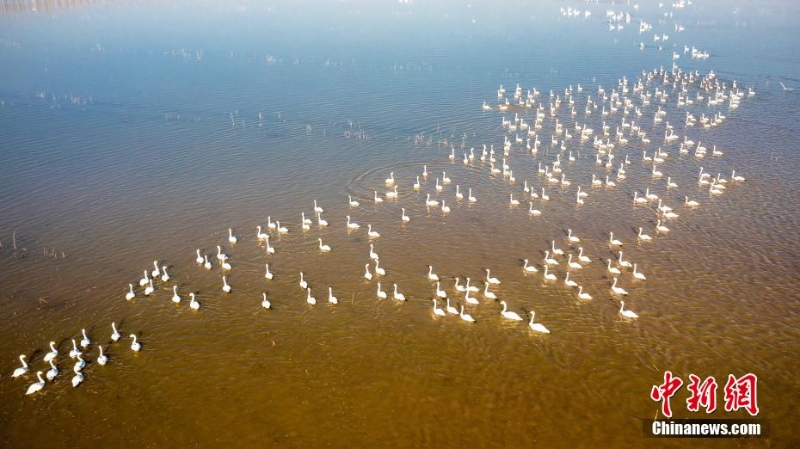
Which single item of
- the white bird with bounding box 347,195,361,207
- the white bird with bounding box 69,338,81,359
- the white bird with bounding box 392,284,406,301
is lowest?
the white bird with bounding box 392,284,406,301

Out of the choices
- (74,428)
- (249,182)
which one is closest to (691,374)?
(74,428)

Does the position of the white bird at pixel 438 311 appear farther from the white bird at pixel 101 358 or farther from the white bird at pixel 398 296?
the white bird at pixel 101 358

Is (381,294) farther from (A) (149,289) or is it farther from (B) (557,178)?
(B) (557,178)

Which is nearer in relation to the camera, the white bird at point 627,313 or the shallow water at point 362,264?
the shallow water at point 362,264

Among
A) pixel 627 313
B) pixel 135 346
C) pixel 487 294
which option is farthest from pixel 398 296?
pixel 135 346

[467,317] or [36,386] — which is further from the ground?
[36,386]

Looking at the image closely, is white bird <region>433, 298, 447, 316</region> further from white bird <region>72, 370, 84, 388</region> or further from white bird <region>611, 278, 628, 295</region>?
white bird <region>72, 370, 84, 388</region>

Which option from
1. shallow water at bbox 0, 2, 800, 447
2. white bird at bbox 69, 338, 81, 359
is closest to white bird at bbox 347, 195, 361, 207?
shallow water at bbox 0, 2, 800, 447

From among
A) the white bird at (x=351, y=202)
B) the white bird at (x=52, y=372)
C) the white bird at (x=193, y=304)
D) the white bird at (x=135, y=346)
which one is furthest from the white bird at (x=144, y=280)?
the white bird at (x=351, y=202)

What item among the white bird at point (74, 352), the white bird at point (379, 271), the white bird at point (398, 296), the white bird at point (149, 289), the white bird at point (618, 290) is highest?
the white bird at point (149, 289)
